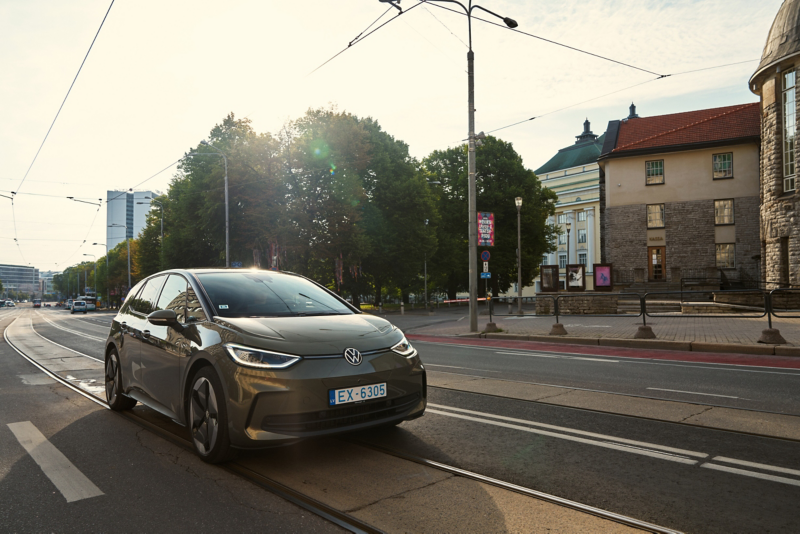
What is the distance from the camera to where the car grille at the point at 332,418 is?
13.0 ft

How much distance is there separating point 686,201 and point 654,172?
277cm

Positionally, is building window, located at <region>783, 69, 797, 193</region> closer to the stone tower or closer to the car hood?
the stone tower

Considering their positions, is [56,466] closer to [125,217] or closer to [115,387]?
[115,387]

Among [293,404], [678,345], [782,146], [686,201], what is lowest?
[678,345]

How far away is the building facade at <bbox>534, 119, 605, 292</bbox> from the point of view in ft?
243

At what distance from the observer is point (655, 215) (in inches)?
1454

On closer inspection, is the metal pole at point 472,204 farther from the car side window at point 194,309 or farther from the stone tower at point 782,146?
the stone tower at point 782,146

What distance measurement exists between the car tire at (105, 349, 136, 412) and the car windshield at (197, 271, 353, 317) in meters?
2.03

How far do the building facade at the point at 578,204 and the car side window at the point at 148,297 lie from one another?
6907cm

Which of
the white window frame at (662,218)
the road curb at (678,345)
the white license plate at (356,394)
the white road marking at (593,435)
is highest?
the white window frame at (662,218)

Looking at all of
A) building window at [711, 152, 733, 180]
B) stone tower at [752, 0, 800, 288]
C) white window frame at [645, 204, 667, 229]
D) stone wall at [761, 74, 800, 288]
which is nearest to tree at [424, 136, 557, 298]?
white window frame at [645, 204, 667, 229]

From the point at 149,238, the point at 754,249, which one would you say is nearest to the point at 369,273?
the point at 754,249

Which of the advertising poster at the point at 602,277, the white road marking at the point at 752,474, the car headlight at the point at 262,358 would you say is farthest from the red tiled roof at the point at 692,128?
the car headlight at the point at 262,358

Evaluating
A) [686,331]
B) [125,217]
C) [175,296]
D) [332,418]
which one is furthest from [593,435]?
[125,217]
